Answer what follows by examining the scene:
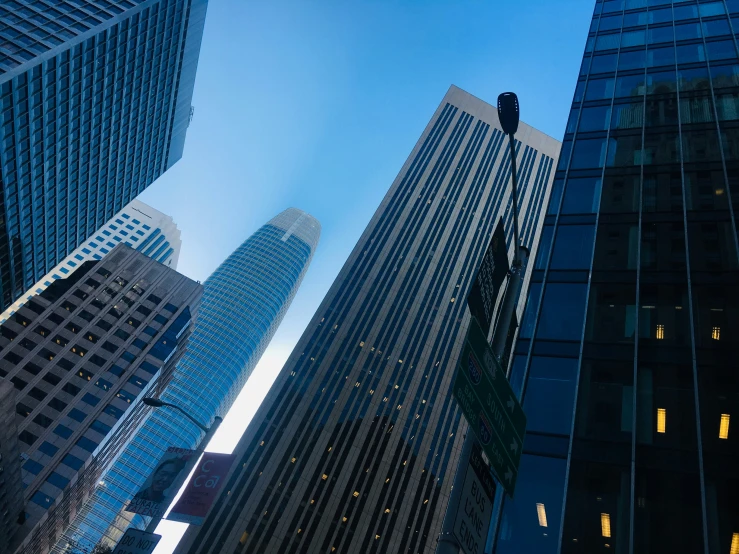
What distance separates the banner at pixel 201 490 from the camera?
19766 mm

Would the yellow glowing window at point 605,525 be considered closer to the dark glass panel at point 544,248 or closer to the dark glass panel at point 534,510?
the dark glass panel at point 534,510

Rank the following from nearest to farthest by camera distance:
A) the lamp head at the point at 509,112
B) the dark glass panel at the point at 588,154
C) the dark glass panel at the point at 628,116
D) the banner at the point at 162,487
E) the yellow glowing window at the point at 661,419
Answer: the lamp head at the point at 509,112, the yellow glowing window at the point at 661,419, the banner at the point at 162,487, the dark glass panel at the point at 588,154, the dark glass panel at the point at 628,116

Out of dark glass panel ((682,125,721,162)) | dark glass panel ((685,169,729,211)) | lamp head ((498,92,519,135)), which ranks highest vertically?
dark glass panel ((682,125,721,162))

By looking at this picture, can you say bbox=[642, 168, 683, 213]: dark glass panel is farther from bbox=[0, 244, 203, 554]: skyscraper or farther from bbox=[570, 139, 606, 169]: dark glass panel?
bbox=[0, 244, 203, 554]: skyscraper

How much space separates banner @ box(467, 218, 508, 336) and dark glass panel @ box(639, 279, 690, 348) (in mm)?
13489

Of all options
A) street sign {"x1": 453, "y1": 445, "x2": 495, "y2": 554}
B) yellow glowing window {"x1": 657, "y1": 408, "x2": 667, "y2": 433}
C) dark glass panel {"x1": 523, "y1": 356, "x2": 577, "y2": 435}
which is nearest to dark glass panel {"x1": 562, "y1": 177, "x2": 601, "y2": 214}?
dark glass panel {"x1": 523, "y1": 356, "x2": 577, "y2": 435}

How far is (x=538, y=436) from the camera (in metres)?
19.6

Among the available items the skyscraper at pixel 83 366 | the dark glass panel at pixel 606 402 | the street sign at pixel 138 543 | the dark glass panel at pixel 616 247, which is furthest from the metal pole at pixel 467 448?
the skyscraper at pixel 83 366

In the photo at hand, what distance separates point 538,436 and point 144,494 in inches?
578

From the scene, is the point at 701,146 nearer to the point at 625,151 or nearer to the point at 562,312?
the point at 625,151

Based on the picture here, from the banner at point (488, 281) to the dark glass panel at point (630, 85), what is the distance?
28085 mm

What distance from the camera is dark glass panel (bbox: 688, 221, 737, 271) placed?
22375mm

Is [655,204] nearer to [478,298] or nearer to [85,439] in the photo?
[478,298]

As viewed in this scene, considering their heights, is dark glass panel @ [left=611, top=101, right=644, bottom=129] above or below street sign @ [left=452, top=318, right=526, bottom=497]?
above
